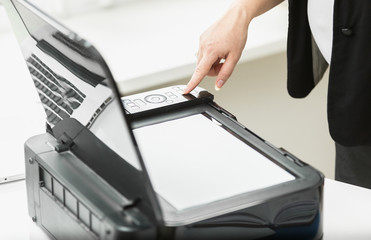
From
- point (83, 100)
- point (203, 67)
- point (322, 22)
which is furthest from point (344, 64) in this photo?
point (83, 100)

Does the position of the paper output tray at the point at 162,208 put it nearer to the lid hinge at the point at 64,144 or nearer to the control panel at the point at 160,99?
the lid hinge at the point at 64,144

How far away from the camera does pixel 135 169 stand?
0.84 m

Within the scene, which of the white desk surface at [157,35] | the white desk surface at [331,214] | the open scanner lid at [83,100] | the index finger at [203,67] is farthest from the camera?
the white desk surface at [157,35]

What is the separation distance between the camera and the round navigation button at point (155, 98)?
1187 millimetres

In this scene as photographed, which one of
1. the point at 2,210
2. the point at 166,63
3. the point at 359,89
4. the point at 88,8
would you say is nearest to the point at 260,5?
the point at 359,89

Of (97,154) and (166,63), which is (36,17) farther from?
(166,63)

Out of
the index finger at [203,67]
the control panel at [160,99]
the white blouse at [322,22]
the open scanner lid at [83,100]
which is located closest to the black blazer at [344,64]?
the white blouse at [322,22]

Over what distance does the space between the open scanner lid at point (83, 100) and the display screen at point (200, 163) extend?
0.07 metres

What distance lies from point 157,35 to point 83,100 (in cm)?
123

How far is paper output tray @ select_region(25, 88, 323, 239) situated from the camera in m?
0.87

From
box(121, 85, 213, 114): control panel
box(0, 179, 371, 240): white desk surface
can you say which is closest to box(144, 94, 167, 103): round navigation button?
box(121, 85, 213, 114): control panel

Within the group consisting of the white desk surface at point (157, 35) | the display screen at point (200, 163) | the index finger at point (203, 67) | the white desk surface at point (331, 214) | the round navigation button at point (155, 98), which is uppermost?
the index finger at point (203, 67)

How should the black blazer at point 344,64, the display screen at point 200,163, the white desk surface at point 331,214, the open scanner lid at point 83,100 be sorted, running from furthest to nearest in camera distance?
the black blazer at point 344,64 → the white desk surface at point 331,214 → the display screen at point 200,163 → the open scanner lid at point 83,100

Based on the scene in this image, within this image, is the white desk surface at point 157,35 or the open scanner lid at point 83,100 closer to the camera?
the open scanner lid at point 83,100
